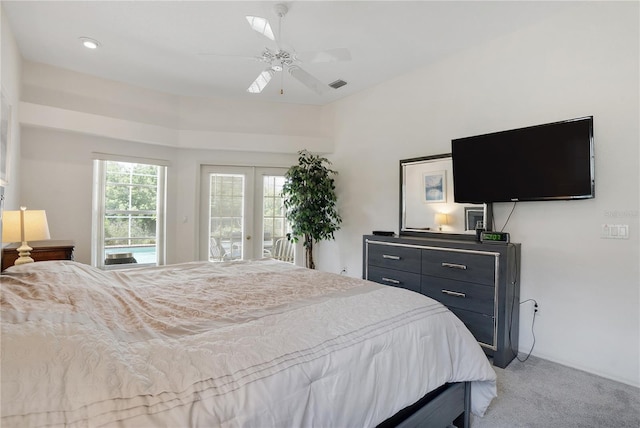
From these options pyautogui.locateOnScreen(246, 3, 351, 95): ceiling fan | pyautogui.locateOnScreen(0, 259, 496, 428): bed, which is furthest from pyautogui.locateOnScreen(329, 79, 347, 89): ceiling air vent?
pyautogui.locateOnScreen(0, 259, 496, 428): bed

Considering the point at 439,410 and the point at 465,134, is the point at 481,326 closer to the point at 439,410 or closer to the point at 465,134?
the point at 439,410

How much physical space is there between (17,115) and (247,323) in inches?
150

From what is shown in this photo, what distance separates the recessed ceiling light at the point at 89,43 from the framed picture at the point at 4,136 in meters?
0.95

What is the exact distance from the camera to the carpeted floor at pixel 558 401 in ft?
6.43

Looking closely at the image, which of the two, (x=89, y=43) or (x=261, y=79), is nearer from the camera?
(x=261, y=79)

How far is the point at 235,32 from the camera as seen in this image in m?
3.04

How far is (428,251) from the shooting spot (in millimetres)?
3178

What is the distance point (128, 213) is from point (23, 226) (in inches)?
73.5

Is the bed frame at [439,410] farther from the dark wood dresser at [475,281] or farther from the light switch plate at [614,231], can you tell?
the light switch plate at [614,231]

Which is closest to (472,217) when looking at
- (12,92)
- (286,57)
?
(286,57)

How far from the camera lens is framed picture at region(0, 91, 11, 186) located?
258 centimetres

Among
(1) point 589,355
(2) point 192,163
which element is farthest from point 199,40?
(1) point 589,355

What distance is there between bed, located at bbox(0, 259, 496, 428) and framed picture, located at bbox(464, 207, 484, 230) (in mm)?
1807

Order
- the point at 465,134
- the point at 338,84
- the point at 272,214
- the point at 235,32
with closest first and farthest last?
1. the point at 235,32
2. the point at 465,134
3. the point at 338,84
4. the point at 272,214
